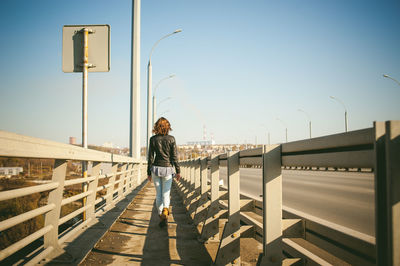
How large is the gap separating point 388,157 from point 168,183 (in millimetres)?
5253

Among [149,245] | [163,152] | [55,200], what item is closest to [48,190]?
[55,200]

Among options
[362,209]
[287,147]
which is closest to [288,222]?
[287,147]

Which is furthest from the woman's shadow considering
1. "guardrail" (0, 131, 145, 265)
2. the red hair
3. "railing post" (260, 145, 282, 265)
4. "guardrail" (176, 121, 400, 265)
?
the red hair

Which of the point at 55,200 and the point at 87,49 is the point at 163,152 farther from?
the point at 55,200

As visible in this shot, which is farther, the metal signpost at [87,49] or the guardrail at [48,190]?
the metal signpost at [87,49]

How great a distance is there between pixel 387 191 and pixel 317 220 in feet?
4.83

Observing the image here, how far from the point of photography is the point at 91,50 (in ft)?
21.6

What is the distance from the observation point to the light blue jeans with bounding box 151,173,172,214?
627 cm

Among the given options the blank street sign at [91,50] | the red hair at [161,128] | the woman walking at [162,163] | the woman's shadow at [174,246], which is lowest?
the woman's shadow at [174,246]

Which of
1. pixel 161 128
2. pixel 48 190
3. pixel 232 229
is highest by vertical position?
pixel 161 128

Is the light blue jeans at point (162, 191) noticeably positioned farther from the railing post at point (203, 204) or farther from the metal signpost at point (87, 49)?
the metal signpost at point (87, 49)

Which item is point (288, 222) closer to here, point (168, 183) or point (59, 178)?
point (59, 178)

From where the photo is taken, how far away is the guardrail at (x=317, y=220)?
4.77 ft

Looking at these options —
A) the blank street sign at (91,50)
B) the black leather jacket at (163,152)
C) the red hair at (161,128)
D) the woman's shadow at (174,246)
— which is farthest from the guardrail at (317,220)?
the blank street sign at (91,50)
